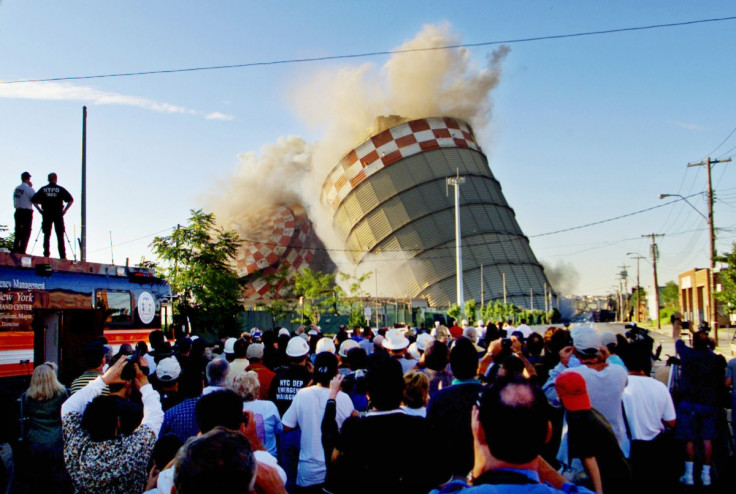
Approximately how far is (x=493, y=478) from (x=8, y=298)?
25.4 ft

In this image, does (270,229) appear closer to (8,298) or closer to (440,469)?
(8,298)

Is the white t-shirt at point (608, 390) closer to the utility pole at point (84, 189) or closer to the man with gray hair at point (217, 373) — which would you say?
the man with gray hair at point (217, 373)

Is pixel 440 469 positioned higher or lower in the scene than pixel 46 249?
lower

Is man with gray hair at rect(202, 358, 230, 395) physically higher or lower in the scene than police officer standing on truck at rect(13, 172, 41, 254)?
lower

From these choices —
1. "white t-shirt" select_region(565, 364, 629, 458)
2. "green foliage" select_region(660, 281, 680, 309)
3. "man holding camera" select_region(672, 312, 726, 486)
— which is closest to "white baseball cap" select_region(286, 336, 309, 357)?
"white t-shirt" select_region(565, 364, 629, 458)

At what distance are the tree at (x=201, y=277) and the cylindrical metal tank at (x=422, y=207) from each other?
→ 1985 centimetres

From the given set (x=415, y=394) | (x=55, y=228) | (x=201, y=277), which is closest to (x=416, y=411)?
(x=415, y=394)

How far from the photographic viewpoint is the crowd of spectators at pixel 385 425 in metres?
2.36

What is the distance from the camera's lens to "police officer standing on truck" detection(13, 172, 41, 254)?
10.5 meters

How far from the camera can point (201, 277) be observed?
24109 millimetres

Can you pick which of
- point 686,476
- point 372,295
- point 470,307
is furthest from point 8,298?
point 372,295

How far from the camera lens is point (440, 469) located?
136 inches

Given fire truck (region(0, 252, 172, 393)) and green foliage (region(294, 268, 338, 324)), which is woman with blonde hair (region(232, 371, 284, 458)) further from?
green foliage (region(294, 268, 338, 324))

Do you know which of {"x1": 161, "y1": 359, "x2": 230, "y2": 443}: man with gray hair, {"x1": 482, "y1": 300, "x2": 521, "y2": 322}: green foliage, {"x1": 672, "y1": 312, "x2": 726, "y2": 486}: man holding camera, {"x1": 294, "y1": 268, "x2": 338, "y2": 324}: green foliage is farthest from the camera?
{"x1": 482, "y1": 300, "x2": 521, "y2": 322}: green foliage
